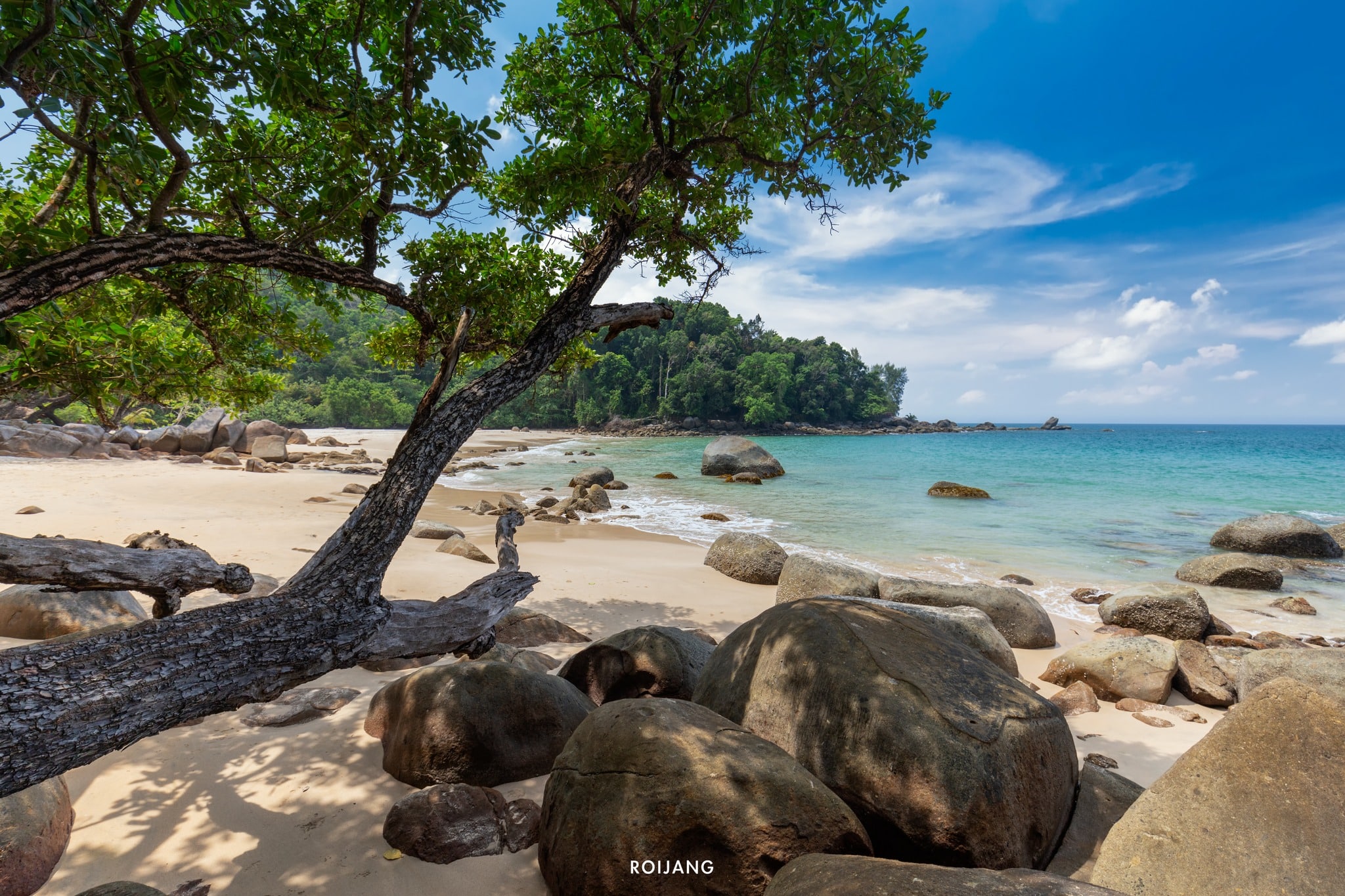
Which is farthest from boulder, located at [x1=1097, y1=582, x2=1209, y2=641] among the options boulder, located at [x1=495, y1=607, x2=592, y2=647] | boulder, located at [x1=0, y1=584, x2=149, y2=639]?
boulder, located at [x1=0, y1=584, x2=149, y2=639]

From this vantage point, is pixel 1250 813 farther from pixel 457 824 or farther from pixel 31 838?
pixel 31 838

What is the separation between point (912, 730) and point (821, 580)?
5215mm

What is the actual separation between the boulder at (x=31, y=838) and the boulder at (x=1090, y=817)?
4.65m

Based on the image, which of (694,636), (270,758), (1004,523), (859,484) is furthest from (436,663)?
(859,484)

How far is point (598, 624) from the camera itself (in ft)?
21.6

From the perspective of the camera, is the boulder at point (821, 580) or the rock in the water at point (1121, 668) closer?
the rock in the water at point (1121, 668)

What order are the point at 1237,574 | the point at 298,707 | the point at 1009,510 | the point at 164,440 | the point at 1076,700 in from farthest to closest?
the point at 164,440 → the point at 1009,510 → the point at 1237,574 → the point at 1076,700 → the point at 298,707

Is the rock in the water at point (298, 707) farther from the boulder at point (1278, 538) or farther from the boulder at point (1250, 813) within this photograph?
the boulder at point (1278, 538)

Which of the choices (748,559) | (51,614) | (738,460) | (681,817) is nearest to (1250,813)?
(681,817)

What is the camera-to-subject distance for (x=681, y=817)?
7.43 ft

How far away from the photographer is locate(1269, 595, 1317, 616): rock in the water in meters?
8.77

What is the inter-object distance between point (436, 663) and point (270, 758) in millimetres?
1705

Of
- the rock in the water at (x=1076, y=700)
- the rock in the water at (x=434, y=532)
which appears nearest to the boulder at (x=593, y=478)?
the rock in the water at (x=434, y=532)

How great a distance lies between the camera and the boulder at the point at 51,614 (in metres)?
4.54
